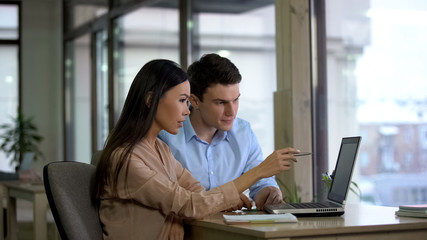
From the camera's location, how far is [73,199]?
200 cm

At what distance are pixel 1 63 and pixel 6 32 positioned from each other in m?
0.49

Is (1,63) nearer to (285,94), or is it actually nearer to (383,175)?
(285,94)

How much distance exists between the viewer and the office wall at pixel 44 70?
31.4ft

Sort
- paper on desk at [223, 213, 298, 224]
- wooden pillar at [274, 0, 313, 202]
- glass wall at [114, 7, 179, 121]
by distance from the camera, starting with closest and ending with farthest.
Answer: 1. paper on desk at [223, 213, 298, 224]
2. wooden pillar at [274, 0, 313, 202]
3. glass wall at [114, 7, 179, 121]

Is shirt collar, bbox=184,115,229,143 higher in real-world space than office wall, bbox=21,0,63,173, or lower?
lower

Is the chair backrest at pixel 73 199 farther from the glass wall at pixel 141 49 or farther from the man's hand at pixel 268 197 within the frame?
the glass wall at pixel 141 49

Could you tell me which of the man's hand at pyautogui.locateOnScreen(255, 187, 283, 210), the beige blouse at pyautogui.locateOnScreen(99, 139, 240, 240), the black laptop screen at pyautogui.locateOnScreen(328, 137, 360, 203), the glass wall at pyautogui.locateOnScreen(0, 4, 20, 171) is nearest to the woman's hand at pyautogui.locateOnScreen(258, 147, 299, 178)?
the beige blouse at pyautogui.locateOnScreen(99, 139, 240, 240)

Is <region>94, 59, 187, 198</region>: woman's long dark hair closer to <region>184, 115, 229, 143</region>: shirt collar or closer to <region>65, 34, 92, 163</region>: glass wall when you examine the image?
<region>184, 115, 229, 143</region>: shirt collar

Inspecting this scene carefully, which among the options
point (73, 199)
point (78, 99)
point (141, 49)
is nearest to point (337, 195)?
point (73, 199)

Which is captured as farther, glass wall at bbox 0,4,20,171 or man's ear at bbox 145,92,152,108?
glass wall at bbox 0,4,20,171

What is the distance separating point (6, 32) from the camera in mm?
9523

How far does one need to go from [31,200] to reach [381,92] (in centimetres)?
230

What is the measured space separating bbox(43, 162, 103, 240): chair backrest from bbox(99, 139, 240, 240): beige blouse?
48 mm

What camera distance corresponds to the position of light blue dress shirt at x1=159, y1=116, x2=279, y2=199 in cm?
258
